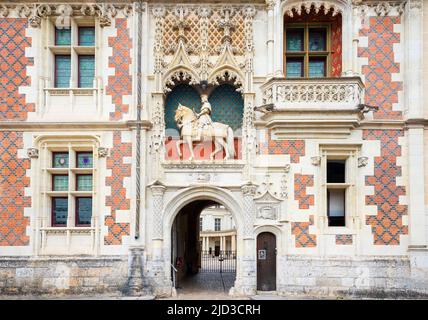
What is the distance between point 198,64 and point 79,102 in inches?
158

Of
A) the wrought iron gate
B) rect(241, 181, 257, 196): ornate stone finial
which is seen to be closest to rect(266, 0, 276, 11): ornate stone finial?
rect(241, 181, 257, 196): ornate stone finial

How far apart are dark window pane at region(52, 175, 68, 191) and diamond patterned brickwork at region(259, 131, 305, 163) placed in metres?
6.38

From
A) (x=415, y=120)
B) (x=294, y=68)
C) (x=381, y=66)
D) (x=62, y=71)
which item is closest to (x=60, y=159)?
(x=62, y=71)

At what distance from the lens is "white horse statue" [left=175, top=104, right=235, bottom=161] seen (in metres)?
13.7

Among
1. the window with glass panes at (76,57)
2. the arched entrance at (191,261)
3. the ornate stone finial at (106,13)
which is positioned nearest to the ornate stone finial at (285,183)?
the arched entrance at (191,261)

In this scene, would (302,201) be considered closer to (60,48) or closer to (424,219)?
(424,219)

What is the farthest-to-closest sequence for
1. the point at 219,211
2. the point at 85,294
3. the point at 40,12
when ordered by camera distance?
the point at 219,211 → the point at 40,12 → the point at 85,294

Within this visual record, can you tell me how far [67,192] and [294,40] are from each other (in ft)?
29.4

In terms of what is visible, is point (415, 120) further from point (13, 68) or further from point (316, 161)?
point (13, 68)

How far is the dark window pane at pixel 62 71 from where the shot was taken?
14.2 metres

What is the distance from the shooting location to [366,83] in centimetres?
1363

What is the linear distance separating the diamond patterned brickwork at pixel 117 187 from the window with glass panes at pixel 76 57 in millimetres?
2322

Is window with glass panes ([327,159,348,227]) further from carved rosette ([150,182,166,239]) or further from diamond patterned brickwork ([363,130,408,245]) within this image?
carved rosette ([150,182,166,239])

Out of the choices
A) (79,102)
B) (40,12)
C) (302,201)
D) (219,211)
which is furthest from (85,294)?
(219,211)
